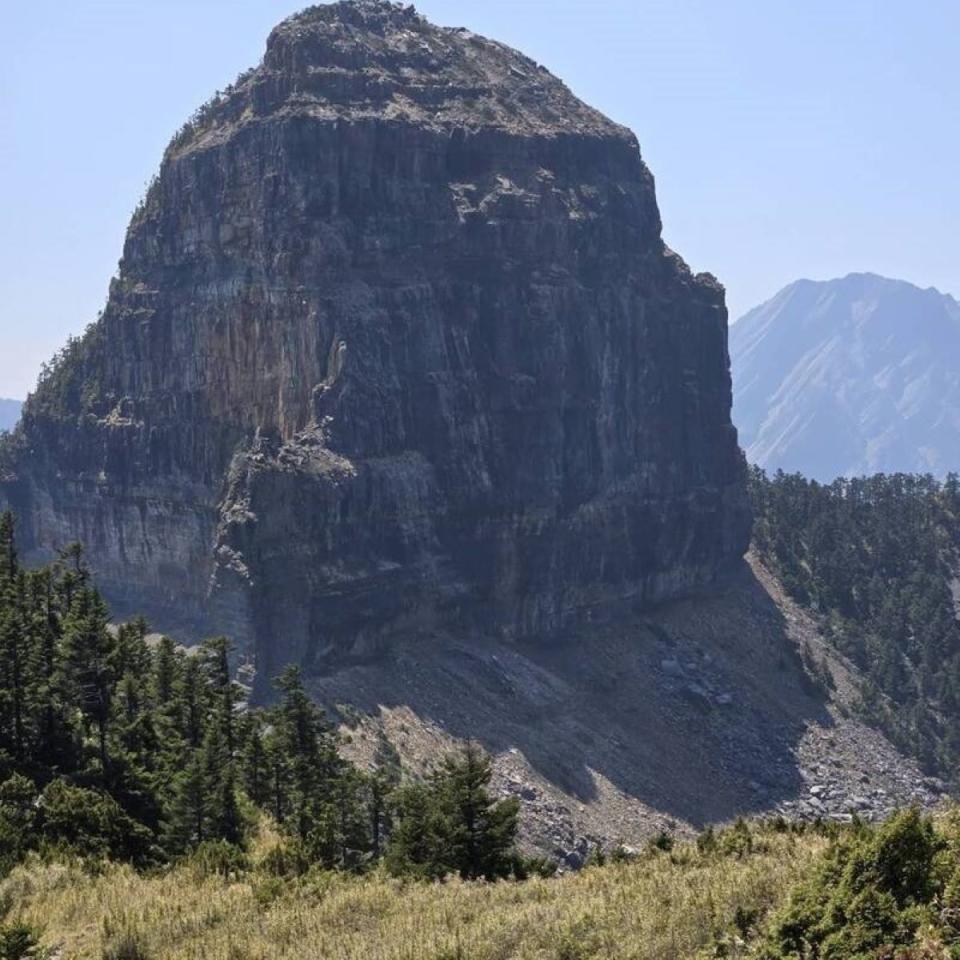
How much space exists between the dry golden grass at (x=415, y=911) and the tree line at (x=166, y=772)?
4.81m

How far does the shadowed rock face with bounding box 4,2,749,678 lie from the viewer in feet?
439

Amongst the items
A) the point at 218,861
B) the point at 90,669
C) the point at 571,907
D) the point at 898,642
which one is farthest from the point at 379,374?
the point at 571,907

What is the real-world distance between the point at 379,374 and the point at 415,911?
106 metres

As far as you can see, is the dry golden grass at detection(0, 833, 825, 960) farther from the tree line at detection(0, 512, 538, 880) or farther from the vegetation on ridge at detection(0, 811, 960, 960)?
the tree line at detection(0, 512, 538, 880)

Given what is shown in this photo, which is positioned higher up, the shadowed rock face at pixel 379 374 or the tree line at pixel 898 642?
the shadowed rock face at pixel 379 374

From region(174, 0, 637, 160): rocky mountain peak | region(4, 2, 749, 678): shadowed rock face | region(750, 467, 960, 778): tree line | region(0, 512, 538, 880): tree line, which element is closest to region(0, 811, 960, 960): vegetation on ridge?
region(0, 512, 538, 880): tree line

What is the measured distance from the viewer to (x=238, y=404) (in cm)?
14462

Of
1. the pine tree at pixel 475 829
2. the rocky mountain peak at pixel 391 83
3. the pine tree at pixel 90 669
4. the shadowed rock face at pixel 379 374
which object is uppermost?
the rocky mountain peak at pixel 391 83

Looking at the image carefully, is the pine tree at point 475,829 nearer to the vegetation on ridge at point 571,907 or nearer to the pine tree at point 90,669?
the vegetation on ridge at point 571,907

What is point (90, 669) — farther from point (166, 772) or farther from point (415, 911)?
point (415, 911)

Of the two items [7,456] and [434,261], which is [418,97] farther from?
[7,456]

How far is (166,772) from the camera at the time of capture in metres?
62.0

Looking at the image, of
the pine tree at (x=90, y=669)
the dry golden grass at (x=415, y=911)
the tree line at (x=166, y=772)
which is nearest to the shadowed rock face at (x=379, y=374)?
the tree line at (x=166, y=772)

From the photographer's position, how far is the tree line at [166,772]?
1900 inches
